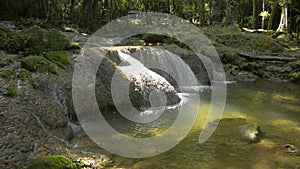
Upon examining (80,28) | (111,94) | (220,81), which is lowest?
(220,81)

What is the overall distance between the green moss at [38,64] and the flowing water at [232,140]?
227cm

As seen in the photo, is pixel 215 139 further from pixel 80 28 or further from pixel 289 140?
pixel 80 28

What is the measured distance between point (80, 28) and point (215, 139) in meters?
19.8

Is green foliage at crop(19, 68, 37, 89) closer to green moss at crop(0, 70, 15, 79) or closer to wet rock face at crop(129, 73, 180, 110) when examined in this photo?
green moss at crop(0, 70, 15, 79)

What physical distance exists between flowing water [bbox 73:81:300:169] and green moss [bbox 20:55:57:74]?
7.44ft

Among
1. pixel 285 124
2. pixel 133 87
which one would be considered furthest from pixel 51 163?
pixel 285 124

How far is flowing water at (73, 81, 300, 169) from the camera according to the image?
21.3ft

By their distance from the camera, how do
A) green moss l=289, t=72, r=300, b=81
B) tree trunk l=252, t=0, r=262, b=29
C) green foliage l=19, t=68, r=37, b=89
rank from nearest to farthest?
green foliage l=19, t=68, r=37, b=89 < green moss l=289, t=72, r=300, b=81 < tree trunk l=252, t=0, r=262, b=29

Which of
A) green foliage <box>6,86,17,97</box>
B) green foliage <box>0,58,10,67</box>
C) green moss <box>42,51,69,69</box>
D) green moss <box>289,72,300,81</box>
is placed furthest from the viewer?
green moss <box>289,72,300,81</box>

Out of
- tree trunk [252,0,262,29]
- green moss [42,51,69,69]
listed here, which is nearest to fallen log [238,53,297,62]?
green moss [42,51,69,69]

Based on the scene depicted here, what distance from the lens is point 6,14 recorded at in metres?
24.9

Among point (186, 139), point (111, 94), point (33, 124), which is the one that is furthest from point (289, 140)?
point (33, 124)

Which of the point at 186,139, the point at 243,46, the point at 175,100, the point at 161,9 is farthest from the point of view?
the point at 161,9

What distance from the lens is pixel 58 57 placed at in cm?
984
